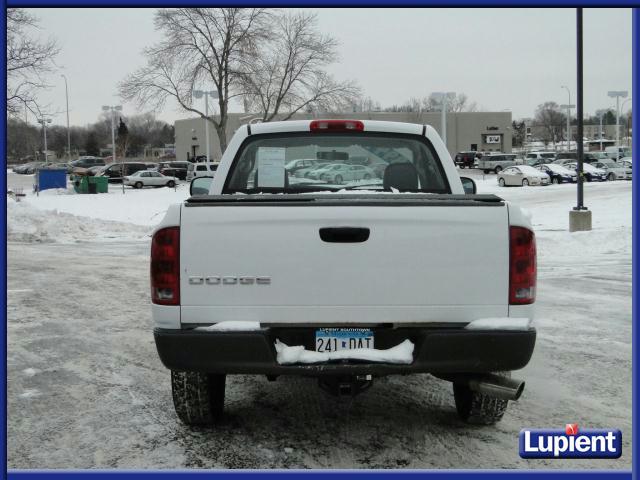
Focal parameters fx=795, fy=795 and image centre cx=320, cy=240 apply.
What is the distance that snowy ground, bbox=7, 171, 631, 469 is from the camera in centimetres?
469

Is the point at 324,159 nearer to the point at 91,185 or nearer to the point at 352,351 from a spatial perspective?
the point at 352,351

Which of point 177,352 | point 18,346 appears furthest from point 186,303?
point 18,346

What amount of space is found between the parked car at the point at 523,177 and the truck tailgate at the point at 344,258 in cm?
4149

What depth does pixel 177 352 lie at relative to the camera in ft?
14.0

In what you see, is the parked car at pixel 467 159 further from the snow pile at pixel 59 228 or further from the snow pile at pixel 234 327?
the snow pile at pixel 234 327

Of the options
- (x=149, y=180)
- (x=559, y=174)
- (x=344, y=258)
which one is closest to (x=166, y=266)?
(x=344, y=258)

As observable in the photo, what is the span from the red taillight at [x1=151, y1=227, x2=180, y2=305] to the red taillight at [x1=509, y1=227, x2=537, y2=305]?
1.77m

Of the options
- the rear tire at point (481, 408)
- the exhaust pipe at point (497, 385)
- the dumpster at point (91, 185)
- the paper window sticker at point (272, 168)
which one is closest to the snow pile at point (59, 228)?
the paper window sticker at point (272, 168)

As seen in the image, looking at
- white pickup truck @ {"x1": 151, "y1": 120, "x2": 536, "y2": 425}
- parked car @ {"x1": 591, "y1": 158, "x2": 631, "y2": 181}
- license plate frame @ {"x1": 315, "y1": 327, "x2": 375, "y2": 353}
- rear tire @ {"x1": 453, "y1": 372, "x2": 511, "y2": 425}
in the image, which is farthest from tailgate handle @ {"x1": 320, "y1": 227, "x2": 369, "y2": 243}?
parked car @ {"x1": 591, "y1": 158, "x2": 631, "y2": 181}

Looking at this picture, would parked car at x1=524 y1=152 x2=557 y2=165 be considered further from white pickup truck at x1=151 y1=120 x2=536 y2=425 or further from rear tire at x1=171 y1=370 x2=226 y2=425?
white pickup truck at x1=151 y1=120 x2=536 y2=425

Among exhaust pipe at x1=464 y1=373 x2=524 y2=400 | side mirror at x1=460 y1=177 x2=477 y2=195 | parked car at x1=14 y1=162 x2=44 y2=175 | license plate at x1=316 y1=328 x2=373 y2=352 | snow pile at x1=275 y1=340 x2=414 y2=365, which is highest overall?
parked car at x1=14 y1=162 x2=44 y2=175

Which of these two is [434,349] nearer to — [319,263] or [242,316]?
[319,263]

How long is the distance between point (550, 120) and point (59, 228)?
57436mm

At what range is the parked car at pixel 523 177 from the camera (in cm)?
4428
